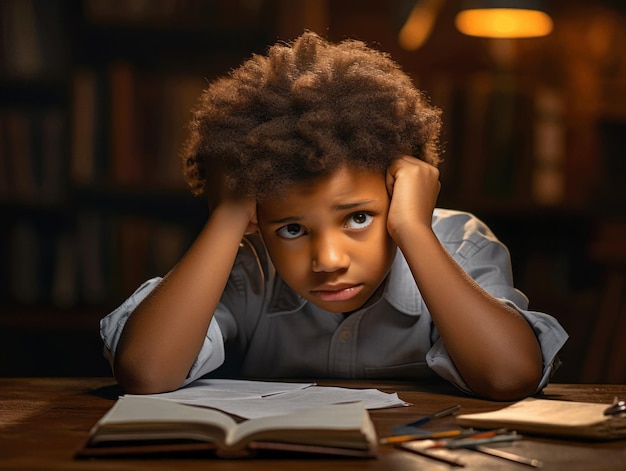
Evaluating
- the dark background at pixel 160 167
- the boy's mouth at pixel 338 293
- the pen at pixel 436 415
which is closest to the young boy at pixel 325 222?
the boy's mouth at pixel 338 293

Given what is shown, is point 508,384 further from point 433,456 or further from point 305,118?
point 305,118

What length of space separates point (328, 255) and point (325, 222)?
5 cm

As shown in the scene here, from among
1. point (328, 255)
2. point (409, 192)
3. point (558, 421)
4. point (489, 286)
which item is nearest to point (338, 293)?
point (328, 255)

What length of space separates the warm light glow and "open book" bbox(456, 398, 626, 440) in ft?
7.27

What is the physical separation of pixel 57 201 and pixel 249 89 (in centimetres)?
174

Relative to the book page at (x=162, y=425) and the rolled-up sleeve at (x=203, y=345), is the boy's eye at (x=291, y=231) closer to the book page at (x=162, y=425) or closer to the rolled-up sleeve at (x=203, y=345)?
the rolled-up sleeve at (x=203, y=345)

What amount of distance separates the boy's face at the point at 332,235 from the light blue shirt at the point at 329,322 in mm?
195

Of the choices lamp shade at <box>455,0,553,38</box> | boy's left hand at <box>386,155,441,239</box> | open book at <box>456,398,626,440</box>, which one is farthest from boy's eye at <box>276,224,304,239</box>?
lamp shade at <box>455,0,553,38</box>

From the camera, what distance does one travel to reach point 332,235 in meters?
1.46

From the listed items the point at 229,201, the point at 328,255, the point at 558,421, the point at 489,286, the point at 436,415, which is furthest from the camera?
the point at 489,286

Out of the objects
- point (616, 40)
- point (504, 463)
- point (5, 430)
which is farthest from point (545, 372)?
point (616, 40)

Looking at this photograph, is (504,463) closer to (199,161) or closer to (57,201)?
(199,161)

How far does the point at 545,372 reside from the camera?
1.53m

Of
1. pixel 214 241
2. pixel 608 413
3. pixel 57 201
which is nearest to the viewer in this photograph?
pixel 608 413
